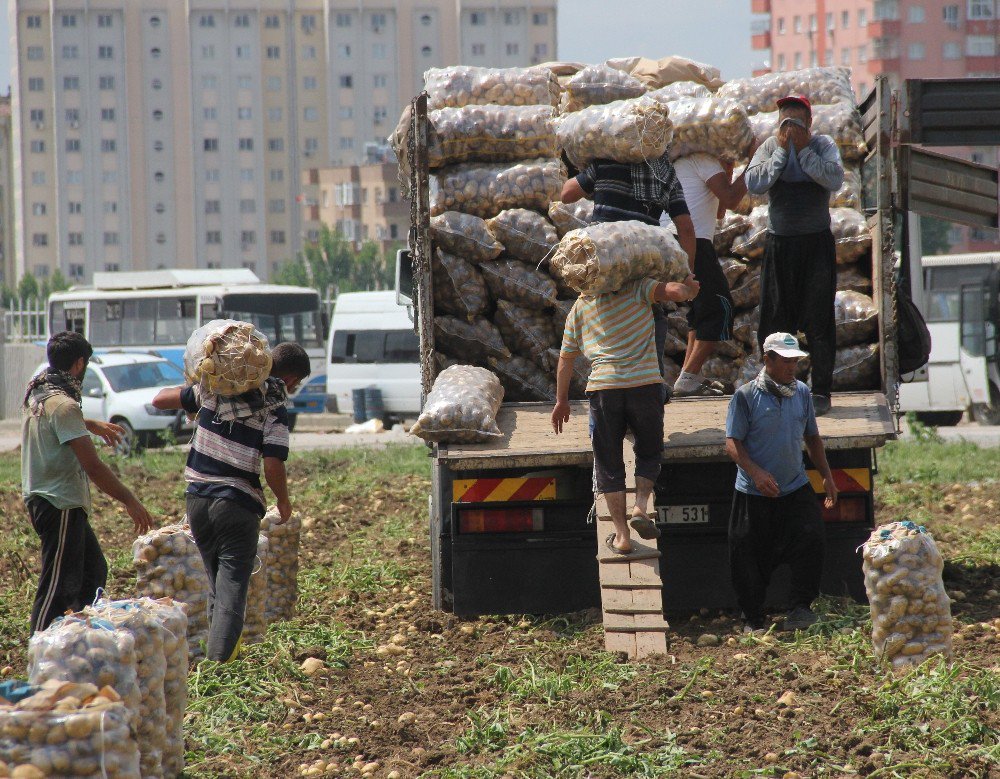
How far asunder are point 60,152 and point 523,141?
8599 centimetres

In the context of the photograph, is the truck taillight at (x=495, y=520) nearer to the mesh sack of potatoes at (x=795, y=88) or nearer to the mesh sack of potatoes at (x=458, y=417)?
the mesh sack of potatoes at (x=458, y=417)

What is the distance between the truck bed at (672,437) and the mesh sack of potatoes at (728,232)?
1413mm

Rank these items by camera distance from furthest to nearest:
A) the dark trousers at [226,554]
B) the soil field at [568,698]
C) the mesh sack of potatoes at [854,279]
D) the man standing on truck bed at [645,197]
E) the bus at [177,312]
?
the bus at [177,312] → the mesh sack of potatoes at [854,279] → the man standing on truck bed at [645,197] → the dark trousers at [226,554] → the soil field at [568,698]

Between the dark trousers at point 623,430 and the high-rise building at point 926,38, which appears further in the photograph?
the high-rise building at point 926,38

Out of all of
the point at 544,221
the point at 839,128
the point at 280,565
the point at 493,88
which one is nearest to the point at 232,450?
the point at 280,565

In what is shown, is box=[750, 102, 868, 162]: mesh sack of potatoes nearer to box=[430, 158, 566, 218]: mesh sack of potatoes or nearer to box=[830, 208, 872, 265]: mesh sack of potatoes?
box=[830, 208, 872, 265]: mesh sack of potatoes

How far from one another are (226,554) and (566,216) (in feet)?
11.7

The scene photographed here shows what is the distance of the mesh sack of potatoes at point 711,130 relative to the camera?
7.64 meters

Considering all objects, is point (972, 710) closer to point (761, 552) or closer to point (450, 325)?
point (761, 552)

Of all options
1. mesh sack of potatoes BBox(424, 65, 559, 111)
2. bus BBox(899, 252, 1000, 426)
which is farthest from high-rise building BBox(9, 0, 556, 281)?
mesh sack of potatoes BBox(424, 65, 559, 111)

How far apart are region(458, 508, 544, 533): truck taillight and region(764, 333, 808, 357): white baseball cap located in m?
1.51

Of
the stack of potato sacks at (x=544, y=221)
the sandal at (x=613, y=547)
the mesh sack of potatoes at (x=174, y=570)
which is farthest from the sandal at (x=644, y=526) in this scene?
the mesh sack of potatoes at (x=174, y=570)

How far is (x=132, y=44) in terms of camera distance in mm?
88562

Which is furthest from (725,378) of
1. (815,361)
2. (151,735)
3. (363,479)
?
(363,479)
